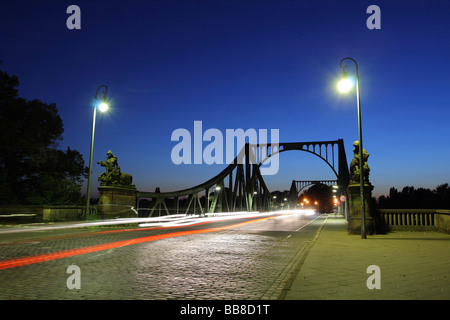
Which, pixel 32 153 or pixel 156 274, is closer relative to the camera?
pixel 156 274

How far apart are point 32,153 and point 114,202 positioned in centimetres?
1202

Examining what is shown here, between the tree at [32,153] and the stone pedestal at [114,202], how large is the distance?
605 centimetres

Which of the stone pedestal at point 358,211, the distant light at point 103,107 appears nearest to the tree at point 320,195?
the stone pedestal at point 358,211

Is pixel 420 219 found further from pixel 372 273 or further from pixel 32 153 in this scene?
pixel 32 153

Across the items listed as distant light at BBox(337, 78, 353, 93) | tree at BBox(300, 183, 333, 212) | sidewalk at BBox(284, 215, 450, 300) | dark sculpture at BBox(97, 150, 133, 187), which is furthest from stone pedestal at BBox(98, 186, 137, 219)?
tree at BBox(300, 183, 333, 212)

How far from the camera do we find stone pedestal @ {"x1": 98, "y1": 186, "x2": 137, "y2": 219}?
2019cm

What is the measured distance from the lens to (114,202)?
2059 centimetres

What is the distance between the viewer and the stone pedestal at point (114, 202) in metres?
20.2

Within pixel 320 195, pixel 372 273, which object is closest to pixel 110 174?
pixel 372 273

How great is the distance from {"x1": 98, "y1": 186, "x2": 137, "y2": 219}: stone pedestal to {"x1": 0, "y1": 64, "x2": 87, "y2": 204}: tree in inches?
238

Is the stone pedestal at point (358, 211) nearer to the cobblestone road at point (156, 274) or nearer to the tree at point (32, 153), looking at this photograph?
the cobblestone road at point (156, 274)

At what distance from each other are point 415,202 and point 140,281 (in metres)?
111
